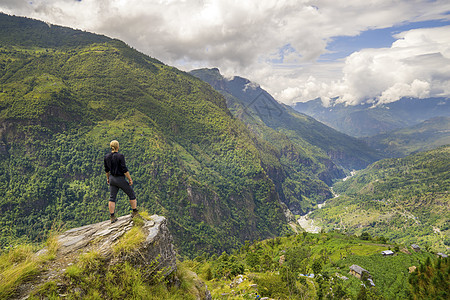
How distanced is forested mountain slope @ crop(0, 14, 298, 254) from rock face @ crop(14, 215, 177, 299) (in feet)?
279

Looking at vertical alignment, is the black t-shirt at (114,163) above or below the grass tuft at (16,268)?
above

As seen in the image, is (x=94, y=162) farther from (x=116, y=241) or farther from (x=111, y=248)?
(x=111, y=248)

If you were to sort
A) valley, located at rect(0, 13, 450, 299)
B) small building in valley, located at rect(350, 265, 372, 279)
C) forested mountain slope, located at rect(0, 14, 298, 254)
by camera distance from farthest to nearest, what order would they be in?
1. forested mountain slope, located at rect(0, 14, 298, 254)
2. small building in valley, located at rect(350, 265, 372, 279)
3. valley, located at rect(0, 13, 450, 299)

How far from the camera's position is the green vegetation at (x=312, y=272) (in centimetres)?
1936

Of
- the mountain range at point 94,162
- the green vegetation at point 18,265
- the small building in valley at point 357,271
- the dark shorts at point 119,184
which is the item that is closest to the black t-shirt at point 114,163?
the dark shorts at point 119,184

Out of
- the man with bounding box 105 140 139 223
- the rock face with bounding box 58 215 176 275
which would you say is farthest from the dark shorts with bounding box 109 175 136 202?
the rock face with bounding box 58 215 176 275

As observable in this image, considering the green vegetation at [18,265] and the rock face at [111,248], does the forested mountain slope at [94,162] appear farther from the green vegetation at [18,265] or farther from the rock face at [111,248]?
the green vegetation at [18,265]

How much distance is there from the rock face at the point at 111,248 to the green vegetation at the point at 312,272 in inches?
248

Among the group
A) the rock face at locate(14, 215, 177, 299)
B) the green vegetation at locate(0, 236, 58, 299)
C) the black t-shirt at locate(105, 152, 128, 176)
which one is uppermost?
the black t-shirt at locate(105, 152, 128, 176)

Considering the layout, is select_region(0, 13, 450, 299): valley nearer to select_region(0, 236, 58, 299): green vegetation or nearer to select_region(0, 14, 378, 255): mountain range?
select_region(0, 236, 58, 299): green vegetation

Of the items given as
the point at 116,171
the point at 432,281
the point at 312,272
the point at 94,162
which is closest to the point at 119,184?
the point at 116,171

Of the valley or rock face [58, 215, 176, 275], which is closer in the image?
rock face [58, 215, 176, 275]

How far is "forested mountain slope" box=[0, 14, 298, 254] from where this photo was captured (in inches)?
4031

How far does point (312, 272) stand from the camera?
46.2 meters
